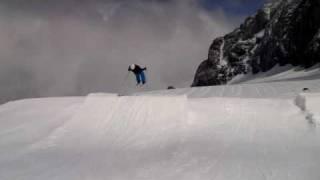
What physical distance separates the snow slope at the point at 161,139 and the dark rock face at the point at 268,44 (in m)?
69.1

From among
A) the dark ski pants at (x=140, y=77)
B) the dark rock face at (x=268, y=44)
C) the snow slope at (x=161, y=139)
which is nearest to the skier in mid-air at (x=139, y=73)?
the dark ski pants at (x=140, y=77)

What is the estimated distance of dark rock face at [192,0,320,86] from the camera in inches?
3536

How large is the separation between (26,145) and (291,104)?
A: 8.21 metres

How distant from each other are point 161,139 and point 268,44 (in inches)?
4143

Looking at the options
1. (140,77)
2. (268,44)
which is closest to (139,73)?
(140,77)

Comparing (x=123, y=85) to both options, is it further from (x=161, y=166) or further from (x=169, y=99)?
(x=161, y=166)

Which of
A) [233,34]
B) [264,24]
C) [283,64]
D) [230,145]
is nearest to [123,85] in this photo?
[230,145]

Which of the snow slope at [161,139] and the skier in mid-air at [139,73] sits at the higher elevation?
the skier in mid-air at [139,73]

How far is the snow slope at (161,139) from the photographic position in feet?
34.4

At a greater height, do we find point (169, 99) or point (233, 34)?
point (233, 34)

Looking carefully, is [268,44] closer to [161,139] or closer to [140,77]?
[140,77]

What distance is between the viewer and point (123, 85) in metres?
32.1

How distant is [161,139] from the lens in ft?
42.8

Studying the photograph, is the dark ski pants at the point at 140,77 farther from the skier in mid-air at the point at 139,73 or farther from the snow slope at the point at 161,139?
the snow slope at the point at 161,139
